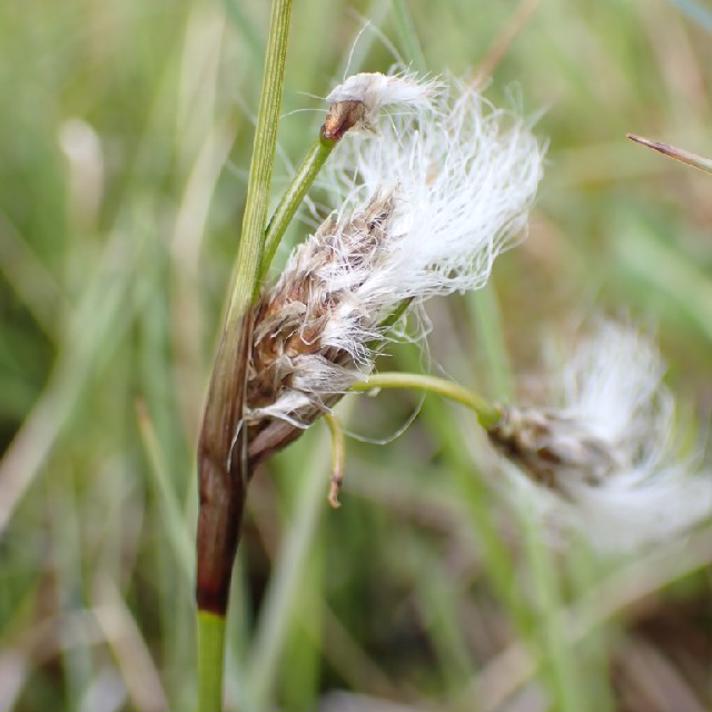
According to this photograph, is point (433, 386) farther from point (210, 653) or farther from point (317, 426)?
point (317, 426)

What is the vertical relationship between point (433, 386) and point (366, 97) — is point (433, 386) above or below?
below

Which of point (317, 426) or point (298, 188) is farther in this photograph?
point (317, 426)

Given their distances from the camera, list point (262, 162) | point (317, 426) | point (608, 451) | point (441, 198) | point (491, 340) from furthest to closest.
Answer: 1. point (317, 426)
2. point (491, 340)
3. point (608, 451)
4. point (441, 198)
5. point (262, 162)

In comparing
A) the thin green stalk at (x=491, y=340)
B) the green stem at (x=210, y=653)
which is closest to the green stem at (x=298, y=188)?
the green stem at (x=210, y=653)

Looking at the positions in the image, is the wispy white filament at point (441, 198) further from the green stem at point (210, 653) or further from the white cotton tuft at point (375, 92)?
the green stem at point (210, 653)

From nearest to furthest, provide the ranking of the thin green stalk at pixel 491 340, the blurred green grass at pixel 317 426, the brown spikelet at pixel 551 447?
the brown spikelet at pixel 551 447
the thin green stalk at pixel 491 340
the blurred green grass at pixel 317 426

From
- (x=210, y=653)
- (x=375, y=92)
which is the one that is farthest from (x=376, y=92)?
(x=210, y=653)
